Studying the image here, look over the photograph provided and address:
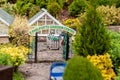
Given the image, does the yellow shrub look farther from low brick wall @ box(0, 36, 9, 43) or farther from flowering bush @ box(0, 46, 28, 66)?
low brick wall @ box(0, 36, 9, 43)

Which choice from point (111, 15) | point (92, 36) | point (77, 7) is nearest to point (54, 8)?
point (77, 7)

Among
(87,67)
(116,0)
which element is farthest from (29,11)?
(87,67)

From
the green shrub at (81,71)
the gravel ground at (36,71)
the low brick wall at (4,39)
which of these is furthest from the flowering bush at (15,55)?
the green shrub at (81,71)

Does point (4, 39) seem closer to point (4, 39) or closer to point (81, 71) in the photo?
point (4, 39)

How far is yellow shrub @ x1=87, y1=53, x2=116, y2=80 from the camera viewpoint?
12102mm

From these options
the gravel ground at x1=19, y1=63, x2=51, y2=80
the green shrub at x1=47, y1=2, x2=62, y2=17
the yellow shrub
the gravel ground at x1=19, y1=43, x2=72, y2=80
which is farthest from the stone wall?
the green shrub at x1=47, y1=2, x2=62, y2=17

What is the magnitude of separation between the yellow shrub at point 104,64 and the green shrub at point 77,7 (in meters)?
17.6

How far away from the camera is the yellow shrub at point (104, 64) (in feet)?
39.7

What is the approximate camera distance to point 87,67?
9.16 metres

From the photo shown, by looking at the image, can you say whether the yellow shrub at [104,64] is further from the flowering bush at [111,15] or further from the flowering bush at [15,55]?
the flowering bush at [111,15]

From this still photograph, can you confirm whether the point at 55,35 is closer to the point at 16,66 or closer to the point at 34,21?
the point at 34,21

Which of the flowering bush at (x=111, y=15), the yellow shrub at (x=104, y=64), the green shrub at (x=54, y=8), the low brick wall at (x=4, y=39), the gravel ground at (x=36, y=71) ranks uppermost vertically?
the green shrub at (x=54, y=8)

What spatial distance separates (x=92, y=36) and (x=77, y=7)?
17811 millimetres

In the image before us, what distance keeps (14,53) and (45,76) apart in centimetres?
122
